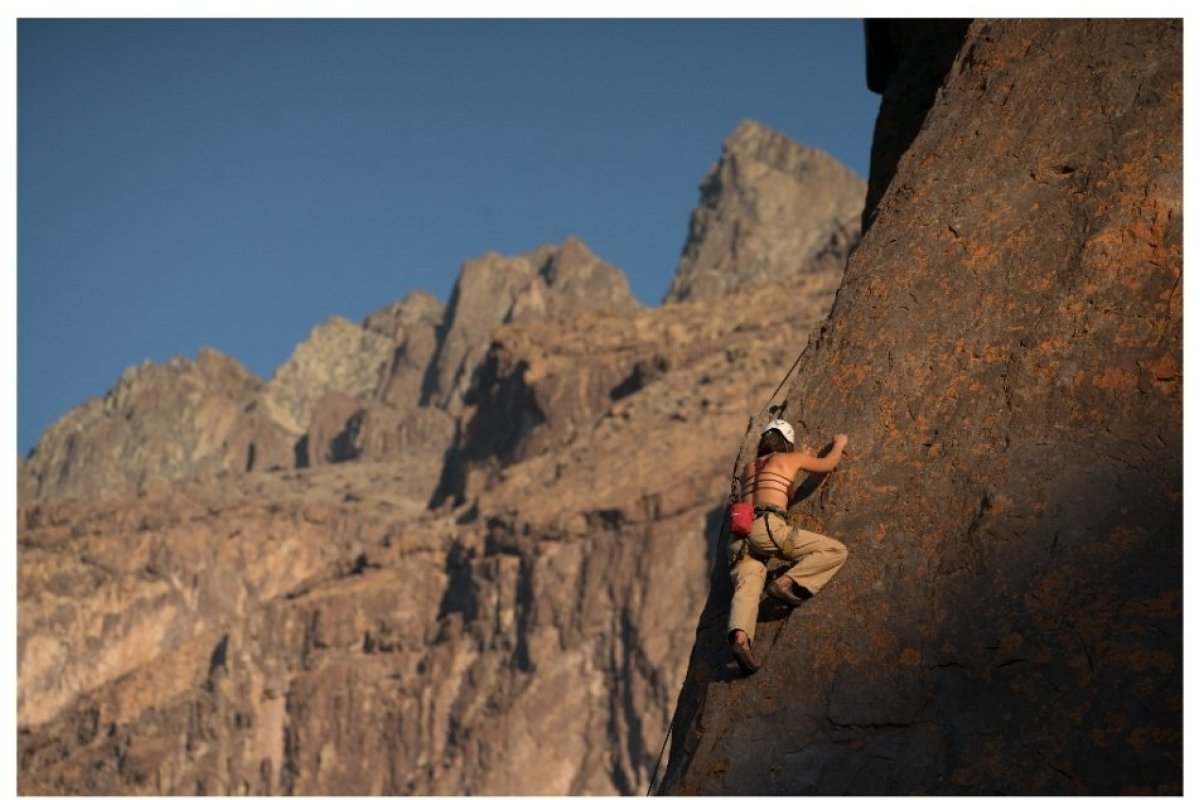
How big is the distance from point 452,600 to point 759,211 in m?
104

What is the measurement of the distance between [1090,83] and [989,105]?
83 centimetres

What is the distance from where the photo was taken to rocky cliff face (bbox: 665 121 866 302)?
6693 inches

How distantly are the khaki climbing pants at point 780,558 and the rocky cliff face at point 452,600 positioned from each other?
56.2m

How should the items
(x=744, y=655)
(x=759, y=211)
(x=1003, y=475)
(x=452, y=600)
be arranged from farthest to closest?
(x=759, y=211) < (x=452, y=600) < (x=1003, y=475) < (x=744, y=655)

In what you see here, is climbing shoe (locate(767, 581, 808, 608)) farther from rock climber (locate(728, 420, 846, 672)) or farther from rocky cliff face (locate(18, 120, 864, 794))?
rocky cliff face (locate(18, 120, 864, 794))

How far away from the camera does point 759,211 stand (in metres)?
180

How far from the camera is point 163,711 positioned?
8294 centimetres

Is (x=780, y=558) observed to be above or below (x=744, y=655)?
above

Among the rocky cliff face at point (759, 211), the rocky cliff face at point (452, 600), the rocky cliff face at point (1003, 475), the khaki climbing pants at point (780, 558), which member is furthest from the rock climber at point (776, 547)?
the rocky cliff face at point (759, 211)

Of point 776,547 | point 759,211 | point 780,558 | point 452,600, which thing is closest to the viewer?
point 776,547

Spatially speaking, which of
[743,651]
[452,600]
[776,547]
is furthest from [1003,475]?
[452,600]

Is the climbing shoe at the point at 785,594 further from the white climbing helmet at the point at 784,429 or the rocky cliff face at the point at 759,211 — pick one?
the rocky cliff face at the point at 759,211

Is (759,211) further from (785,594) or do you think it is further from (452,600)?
(785,594)
